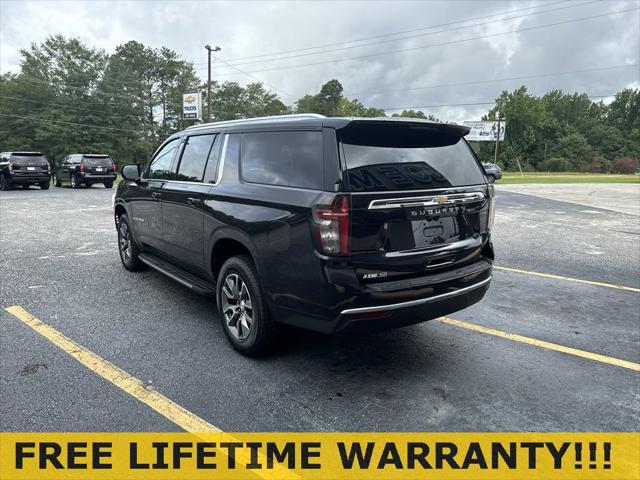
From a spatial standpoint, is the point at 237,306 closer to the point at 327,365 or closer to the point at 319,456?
the point at 327,365

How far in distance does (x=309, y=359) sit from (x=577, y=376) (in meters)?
2.02

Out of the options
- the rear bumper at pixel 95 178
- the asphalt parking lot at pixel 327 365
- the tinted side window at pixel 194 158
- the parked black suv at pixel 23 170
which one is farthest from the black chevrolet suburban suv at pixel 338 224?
the parked black suv at pixel 23 170

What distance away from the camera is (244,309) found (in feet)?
11.8

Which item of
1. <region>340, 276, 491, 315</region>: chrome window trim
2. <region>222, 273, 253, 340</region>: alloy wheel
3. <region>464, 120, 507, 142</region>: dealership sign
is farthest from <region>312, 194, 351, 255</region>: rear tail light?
<region>464, 120, 507, 142</region>: dealership sign

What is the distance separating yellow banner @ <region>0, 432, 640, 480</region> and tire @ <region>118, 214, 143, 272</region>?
3.58 metres

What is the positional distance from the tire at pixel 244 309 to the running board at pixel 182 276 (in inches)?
13.8

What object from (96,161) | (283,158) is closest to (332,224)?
(283,158)

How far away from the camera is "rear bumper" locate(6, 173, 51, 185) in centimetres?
2025

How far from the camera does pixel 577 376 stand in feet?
11.0

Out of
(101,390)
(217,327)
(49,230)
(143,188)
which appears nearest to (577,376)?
(217,327)

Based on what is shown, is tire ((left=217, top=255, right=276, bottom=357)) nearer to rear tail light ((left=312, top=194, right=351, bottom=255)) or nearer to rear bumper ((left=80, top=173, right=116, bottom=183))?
rear tail light ((left=312, top=194, right=351, bottom=255))

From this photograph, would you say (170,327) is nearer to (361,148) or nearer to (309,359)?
(309,359)

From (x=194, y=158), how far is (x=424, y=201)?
2.45 meters

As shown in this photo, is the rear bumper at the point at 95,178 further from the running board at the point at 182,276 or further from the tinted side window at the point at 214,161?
the tinted side window at the point at 214,161
